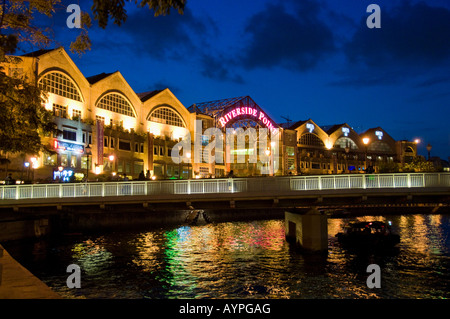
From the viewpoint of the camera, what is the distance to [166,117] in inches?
2788

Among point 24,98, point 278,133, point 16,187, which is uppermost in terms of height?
point 278,133

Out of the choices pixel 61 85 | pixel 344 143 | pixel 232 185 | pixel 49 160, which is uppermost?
pixel 61 85

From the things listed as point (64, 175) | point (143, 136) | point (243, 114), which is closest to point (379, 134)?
point (243, 114)

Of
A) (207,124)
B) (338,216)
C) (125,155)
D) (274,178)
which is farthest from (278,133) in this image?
(274,178)

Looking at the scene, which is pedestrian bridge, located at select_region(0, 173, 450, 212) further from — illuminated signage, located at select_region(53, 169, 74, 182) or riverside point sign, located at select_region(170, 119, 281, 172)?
riverside point sign, located at select_region(170, 119, 281, 172)

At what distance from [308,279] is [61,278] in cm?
1332

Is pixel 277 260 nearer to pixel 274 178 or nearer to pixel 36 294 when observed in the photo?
pixel 274 178

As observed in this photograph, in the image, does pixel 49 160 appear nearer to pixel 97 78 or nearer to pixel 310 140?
pixel 97 78

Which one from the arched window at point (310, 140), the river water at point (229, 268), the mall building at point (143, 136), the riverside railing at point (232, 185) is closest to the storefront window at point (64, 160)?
the mall building at point (143, 136)

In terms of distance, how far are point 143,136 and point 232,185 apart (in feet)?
126

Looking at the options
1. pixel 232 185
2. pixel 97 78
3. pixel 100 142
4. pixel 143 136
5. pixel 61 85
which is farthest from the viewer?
pixel 143 136

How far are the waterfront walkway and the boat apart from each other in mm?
25200

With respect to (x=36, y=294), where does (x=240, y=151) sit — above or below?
above

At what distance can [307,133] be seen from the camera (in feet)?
305
